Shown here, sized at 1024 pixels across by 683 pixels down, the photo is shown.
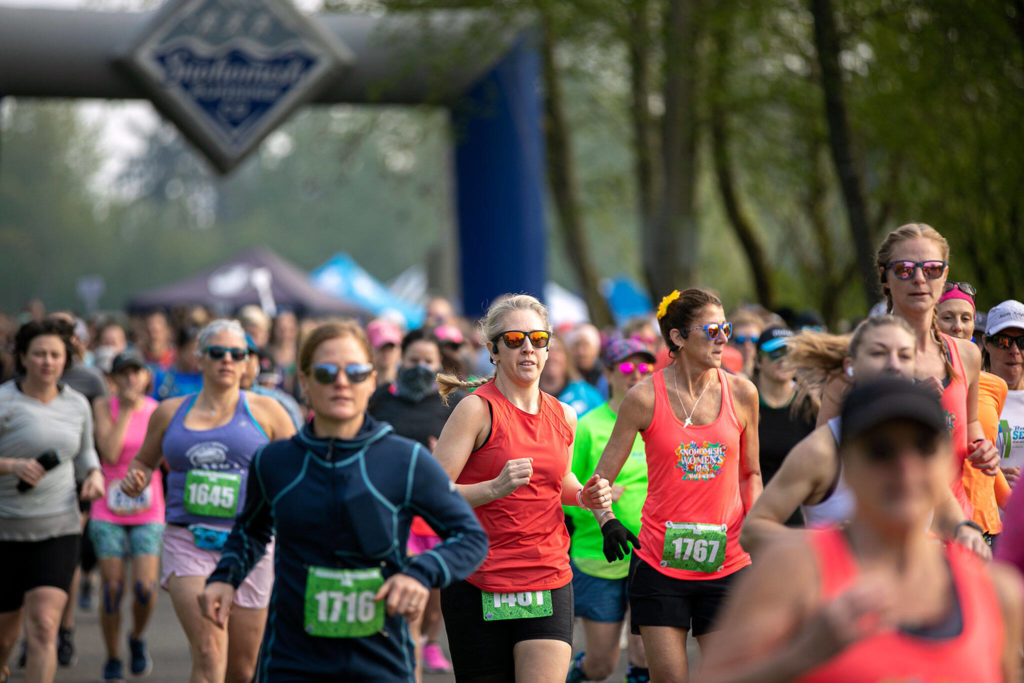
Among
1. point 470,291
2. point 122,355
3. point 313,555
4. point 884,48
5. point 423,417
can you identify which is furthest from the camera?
point 470,291

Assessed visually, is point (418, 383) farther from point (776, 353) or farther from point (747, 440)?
point (747, 440)

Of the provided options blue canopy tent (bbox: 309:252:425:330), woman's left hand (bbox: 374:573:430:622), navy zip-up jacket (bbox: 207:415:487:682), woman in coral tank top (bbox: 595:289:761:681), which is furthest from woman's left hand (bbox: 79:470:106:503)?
blue canopy tent (bbox: 309:252:425:330)

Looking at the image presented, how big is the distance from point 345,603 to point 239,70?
1342 cm

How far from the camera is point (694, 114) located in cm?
1864

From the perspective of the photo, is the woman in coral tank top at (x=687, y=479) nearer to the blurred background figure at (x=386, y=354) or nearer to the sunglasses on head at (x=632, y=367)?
the sunglasses on head at (x=632, y=367)

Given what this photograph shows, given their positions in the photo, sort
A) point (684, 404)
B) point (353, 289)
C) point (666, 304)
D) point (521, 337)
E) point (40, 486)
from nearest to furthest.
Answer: point (521, 337) → point (684, 404) → point (666, 304) → point (40, 486) → point (353, 289)

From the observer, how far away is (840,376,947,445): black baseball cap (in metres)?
2.46

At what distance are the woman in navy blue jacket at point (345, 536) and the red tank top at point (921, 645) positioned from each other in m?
1.44

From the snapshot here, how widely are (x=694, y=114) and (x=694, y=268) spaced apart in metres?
2.88

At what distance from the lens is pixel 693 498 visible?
17.7 ft

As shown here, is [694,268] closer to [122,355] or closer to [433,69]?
[433,69]

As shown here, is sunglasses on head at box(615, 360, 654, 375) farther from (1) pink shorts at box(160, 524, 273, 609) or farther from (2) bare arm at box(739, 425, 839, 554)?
(2) bare arm at box(739, 425, 839, 554)

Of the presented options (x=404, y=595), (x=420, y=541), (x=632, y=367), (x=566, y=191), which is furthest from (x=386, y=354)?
(x=566, y=191)

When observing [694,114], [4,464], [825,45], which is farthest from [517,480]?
[694,114]
